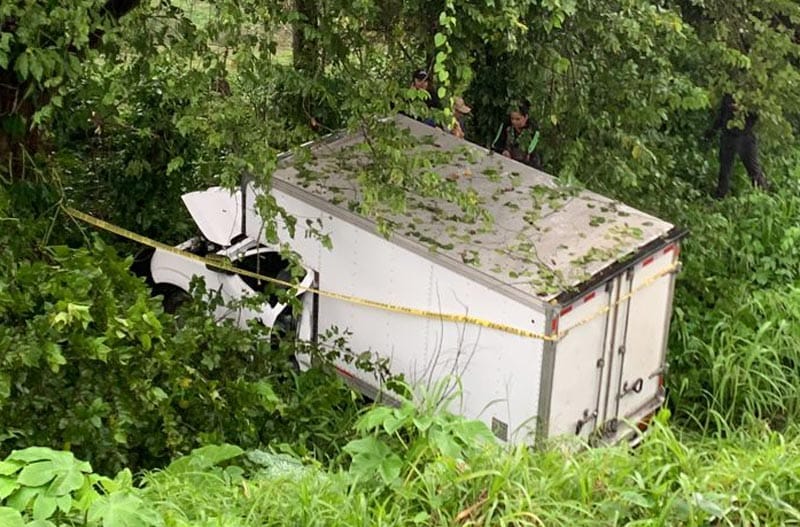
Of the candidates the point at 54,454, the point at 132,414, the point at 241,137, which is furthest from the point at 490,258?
the point at 54,454

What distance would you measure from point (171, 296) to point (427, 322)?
93.2 inches

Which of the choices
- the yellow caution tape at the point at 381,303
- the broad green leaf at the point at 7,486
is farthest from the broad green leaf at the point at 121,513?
the yellow caution tape at the point at 381,303

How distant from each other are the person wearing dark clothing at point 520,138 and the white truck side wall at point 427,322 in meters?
2.03

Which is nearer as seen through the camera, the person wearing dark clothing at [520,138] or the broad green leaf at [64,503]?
the broad green leaf at [64,503]

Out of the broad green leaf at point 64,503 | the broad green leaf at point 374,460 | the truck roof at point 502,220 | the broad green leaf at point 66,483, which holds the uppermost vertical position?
the broad green leaf at point 66,483

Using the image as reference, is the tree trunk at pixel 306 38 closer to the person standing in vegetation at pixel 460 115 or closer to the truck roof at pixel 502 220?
the truck roof at pixel 502 220

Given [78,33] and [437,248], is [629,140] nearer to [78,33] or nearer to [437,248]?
[437,248]

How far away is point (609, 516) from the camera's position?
14.5 ft

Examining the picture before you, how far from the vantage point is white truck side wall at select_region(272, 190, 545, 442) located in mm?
6660

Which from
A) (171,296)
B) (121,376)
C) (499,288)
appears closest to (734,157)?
(499,288)

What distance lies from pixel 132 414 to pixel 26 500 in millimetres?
2124

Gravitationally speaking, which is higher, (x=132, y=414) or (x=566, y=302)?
(x=566, y=302)

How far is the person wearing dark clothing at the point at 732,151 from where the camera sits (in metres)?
11.0

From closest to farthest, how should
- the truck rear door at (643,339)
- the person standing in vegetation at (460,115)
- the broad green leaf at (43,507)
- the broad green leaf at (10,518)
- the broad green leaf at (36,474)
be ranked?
the broad green leaf at (10,518) → the broad green leaf at (43,507) → the broad green leaf at (36,474) → the truck rear door at (643,339) → the person standing in vegetation at (460,115)
